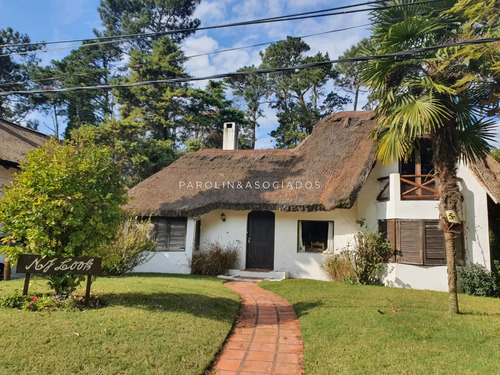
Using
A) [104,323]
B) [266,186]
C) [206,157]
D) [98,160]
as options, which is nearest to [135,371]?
[104,323]

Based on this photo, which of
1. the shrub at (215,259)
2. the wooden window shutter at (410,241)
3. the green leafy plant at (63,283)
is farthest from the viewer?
the shrub at (215,259)

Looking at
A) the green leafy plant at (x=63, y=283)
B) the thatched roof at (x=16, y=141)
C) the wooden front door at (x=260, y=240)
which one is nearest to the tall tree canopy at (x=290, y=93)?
the wooden front door at (x=260, y=240)

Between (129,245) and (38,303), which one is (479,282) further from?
(38,303)

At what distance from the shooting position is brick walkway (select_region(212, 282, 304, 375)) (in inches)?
161

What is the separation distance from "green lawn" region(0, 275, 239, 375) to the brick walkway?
228mm

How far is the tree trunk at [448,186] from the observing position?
6.41 metres

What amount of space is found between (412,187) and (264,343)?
7352mm

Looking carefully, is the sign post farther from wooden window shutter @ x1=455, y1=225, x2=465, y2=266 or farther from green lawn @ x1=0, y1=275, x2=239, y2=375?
wooden window shutter @ x1=455, y1=225, x2=465, y2=266

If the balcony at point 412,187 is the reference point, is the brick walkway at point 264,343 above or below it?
below

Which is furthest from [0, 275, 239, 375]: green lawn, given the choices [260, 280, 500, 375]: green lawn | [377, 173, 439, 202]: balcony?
[377, 173, 439, 202]: balcony

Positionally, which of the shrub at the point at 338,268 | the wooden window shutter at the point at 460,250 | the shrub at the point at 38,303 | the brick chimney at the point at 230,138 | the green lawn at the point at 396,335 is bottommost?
the green lawn at the point at 396,335

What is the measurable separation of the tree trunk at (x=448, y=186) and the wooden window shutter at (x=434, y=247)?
123 inches

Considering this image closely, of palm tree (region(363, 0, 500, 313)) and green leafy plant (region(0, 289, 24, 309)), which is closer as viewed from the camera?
green leafy plant (region(0, 289, 24, 309))

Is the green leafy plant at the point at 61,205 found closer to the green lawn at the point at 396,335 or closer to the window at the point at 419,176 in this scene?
the green lawn at the point at 396,335
